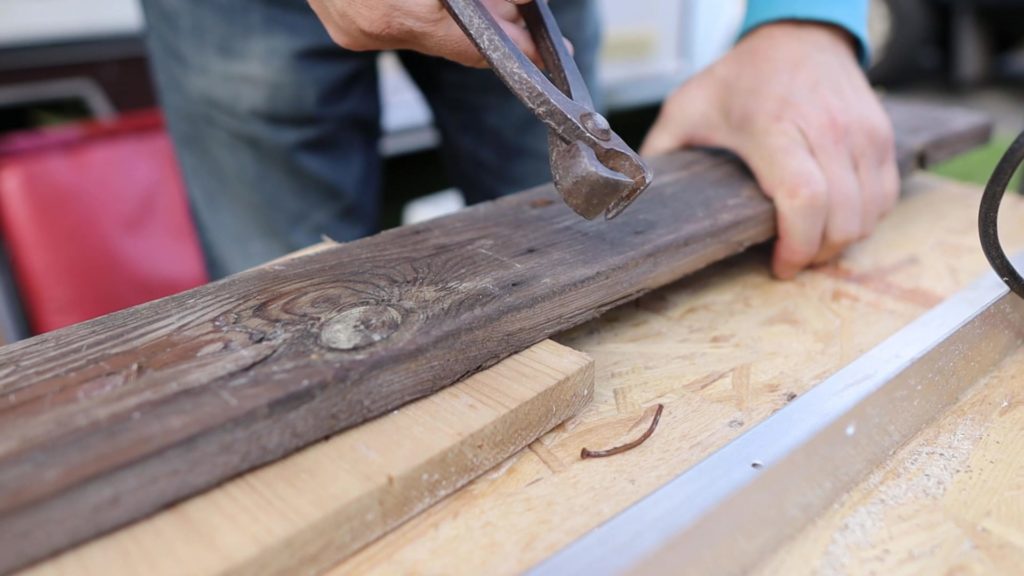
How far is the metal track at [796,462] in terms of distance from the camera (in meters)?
0.56

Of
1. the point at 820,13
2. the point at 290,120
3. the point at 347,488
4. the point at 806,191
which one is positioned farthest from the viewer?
the point at 290,120

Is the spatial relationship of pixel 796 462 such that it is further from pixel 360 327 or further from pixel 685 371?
pixel 360 327

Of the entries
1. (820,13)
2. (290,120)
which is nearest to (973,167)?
(820,13)

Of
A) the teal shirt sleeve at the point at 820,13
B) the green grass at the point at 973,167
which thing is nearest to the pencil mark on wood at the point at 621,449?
the teal shirt sleeve at the point at 820,13

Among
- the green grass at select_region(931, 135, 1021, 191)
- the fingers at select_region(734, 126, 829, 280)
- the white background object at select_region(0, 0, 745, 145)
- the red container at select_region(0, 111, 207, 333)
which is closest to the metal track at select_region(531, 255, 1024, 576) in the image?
the fingers at select_region(734, 126, 829, 280)

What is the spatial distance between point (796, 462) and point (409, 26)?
0.59 m

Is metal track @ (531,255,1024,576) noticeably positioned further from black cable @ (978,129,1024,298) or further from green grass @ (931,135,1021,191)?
green grass @ (931,135,1021,191)

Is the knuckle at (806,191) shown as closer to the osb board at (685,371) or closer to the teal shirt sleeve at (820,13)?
the osb board at (685,371)

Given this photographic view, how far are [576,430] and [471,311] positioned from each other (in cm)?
16

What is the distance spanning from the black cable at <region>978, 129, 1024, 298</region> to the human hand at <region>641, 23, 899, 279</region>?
10.6 inches

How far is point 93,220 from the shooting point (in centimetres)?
215

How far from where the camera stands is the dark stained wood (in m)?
0.53

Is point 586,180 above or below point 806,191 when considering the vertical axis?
above

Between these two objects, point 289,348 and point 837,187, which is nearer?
point 289,348
